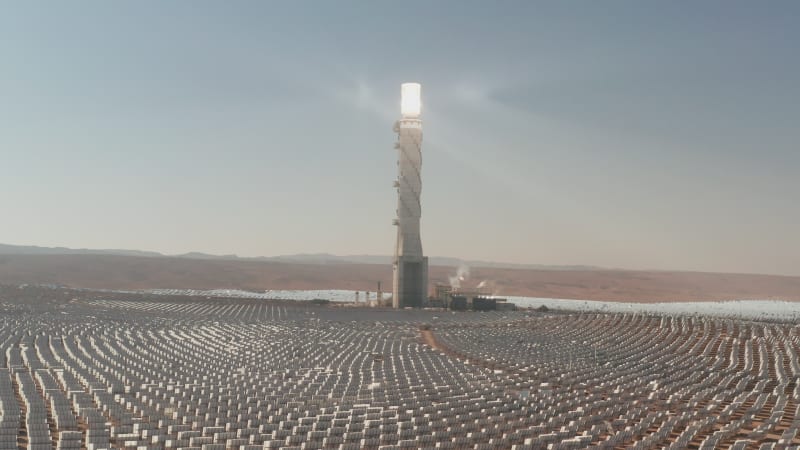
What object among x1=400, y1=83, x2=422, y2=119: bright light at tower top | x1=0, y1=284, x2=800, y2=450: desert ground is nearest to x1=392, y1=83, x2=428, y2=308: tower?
x1=400, y1=83, x2=422, y2=119: bright light at tower top

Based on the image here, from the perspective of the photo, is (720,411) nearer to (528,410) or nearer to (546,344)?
(528,410)

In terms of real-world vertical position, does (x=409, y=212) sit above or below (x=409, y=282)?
above

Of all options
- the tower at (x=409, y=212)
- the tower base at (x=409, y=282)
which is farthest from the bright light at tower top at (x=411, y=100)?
the tower base at (x=409, y=282)

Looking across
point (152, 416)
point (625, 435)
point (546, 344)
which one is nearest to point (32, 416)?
point (152, 416)

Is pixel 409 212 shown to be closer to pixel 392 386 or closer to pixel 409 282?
pixel 409 282

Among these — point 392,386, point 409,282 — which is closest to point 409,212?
point 409,282

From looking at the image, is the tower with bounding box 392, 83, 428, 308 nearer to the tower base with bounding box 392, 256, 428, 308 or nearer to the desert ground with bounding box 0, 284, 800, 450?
the tower base with bounding box 392, 256, 428, 308

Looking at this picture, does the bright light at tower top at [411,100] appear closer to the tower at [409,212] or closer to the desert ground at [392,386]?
the tower at [409,212]
